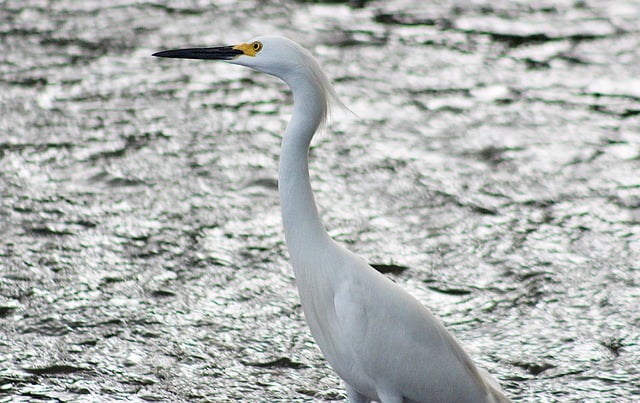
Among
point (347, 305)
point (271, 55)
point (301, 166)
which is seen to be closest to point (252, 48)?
point (271, 55)

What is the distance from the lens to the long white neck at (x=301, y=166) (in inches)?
120

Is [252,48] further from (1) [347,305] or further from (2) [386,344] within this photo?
(2) [386,344]

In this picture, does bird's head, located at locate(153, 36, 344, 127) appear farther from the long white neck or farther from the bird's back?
the bird's back

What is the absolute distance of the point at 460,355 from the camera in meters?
3.16

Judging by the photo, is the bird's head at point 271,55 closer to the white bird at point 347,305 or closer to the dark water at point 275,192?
the white bird at point 347,305

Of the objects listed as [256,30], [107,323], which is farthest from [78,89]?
[107,323]

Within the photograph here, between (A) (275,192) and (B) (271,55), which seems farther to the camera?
(A) (275,192)

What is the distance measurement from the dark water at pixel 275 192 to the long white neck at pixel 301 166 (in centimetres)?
76

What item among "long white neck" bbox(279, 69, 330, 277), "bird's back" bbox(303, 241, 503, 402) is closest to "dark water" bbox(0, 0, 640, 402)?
"bird's back" bbox(303, 241, 503, 402)

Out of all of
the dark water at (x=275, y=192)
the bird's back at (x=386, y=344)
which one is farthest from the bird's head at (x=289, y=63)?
the dark water at (x=275, y=192)

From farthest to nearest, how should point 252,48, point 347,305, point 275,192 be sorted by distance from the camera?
point 275,192, point 252,48, point 347,305

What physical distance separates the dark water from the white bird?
608 millimetres

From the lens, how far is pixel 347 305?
3.04 metres

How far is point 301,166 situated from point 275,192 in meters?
2.24
